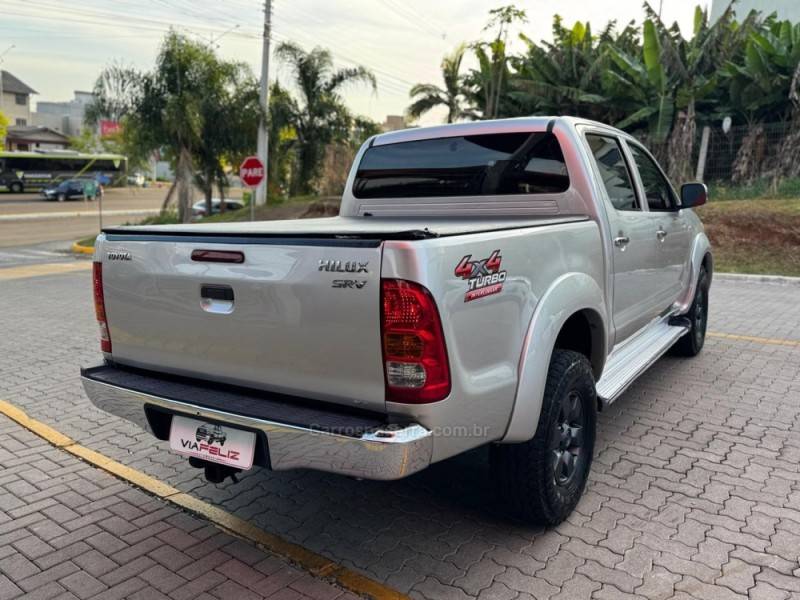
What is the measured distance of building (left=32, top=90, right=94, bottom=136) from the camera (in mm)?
93481

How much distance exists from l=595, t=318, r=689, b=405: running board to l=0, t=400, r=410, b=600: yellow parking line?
156 cm

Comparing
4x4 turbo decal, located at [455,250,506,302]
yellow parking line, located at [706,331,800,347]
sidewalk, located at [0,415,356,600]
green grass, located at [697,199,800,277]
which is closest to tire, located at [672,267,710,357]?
yellow parking line, located at [706,331,800,347]

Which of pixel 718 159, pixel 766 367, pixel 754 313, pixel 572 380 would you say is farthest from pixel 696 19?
pixel 572 380

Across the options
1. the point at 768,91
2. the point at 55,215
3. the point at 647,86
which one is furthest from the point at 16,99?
the point at 768,91

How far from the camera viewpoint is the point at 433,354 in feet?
7.75

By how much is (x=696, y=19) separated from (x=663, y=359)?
1531 centimetres

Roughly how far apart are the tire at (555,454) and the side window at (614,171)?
1344 mm

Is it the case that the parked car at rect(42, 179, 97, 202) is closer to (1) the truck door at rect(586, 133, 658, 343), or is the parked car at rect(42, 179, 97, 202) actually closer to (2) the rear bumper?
(1) the truck door at rect(586, 133, 658, 343)

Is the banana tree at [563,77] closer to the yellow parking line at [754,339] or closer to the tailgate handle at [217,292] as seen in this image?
the yellow parking line at [754,339]

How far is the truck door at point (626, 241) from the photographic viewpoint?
3.89 m

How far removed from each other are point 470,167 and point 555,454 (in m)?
1.88

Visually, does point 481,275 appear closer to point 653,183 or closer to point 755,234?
point 653,183

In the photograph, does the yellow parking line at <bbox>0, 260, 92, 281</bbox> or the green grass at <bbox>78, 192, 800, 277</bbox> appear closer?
the green grass at <bbox>78, 192, 800, 277</bbox>

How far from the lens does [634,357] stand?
431cm
